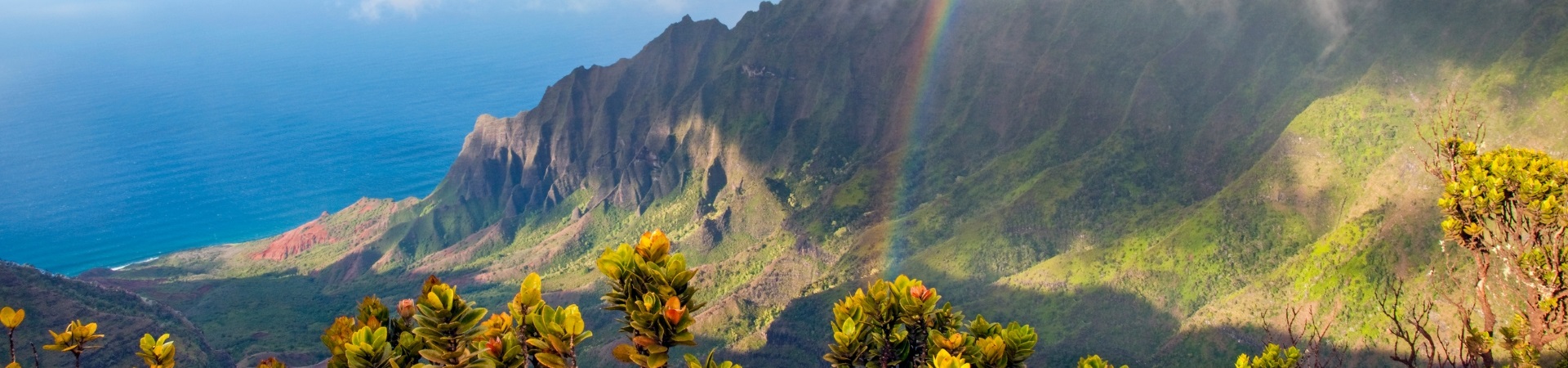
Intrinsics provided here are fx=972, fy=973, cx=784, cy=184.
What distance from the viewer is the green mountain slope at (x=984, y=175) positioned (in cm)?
7281

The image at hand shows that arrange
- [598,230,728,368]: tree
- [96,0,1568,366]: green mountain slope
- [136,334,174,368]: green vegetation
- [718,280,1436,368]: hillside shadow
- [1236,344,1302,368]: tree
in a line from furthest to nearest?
[96,0,1568,366]: green mountain slope → [718,280,1436,368]: hillside shadow → [1236,344,1302,368]: tree → [136,334,174,368]: green vegetation → [598,230,728,368]: tree

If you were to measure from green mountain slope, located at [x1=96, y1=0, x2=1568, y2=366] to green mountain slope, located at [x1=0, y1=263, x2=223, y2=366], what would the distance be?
17936 millimetres

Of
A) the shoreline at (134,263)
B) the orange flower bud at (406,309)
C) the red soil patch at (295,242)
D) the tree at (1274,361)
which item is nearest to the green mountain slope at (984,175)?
the red soil patch at (295,242)

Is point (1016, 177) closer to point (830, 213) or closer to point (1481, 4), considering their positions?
point (830, 213)

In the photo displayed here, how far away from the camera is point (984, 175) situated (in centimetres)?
10381

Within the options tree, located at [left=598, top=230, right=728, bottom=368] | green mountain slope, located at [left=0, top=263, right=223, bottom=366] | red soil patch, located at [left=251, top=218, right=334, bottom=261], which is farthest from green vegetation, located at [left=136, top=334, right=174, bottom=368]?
red soil patch, located at [left=251, top=218, right=334, bottom=261]

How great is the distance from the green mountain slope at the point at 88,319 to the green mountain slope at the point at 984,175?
1794cm

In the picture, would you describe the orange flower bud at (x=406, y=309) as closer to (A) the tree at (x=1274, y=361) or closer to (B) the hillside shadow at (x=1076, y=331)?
(A) the tree at (x=1274, y=361)

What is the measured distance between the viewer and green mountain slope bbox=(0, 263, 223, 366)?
61.7m

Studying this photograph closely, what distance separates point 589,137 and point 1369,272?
102m

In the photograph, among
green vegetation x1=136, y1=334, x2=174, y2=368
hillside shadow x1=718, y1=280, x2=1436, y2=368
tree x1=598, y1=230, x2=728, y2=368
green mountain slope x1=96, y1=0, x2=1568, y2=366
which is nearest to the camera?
tree x1=598, y1=230, x2=728, y2=368

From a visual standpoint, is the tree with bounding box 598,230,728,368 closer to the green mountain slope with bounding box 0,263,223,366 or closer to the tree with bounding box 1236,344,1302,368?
the tree with bounding box 1236,344,1302,368

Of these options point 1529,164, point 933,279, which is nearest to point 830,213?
point 933,279

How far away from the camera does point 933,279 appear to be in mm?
87188
